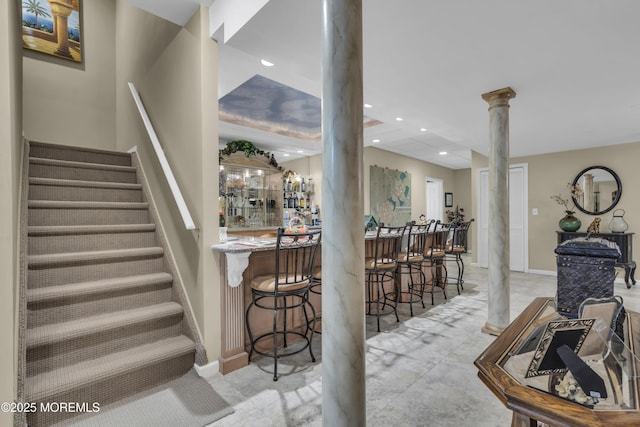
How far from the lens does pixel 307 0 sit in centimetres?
187

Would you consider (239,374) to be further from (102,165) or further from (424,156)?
(424,156)

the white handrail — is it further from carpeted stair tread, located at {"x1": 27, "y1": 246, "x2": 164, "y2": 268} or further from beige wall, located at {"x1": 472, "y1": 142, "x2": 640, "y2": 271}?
beige wall, located at {"x1": 472, "y1": 142, "x2": 640, "y2": 271}

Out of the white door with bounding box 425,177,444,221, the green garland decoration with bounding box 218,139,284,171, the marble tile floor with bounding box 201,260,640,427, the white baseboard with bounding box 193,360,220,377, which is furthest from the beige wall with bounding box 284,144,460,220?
the white baseboard with bounding box 193,360,220,377

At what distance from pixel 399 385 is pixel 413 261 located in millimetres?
1679

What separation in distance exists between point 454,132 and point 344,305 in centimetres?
438

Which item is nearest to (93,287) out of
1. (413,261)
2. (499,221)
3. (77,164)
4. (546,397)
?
(77,164)

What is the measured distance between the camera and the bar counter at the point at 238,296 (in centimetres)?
222

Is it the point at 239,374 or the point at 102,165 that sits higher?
the point at 102,165

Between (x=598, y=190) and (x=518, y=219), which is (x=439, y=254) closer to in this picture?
(x=518, y=219)

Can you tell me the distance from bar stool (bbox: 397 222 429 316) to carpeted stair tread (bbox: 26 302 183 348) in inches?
96.8

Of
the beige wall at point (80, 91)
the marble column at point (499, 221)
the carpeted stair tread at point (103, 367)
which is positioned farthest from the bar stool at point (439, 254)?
the beige wall at point (80, 91)

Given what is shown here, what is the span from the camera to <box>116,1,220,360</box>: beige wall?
230 centimetres

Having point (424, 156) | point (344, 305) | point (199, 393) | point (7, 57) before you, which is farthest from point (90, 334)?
point (424, 156)

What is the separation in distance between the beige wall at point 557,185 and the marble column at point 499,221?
3.81 m
